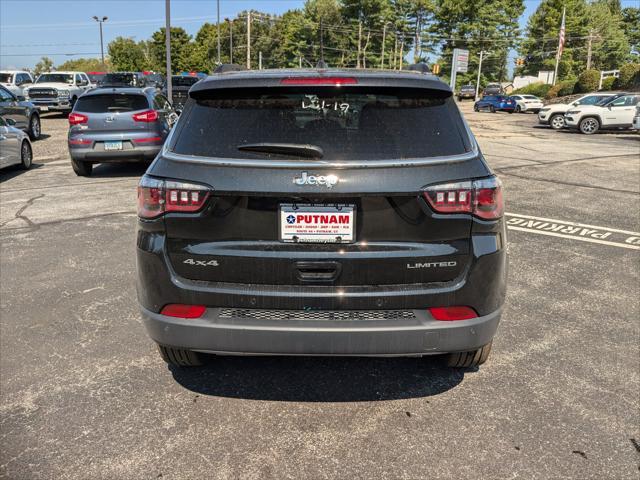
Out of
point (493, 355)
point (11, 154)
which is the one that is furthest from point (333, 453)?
point (11, 154)

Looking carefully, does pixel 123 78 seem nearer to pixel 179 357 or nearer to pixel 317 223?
pixel 179 357

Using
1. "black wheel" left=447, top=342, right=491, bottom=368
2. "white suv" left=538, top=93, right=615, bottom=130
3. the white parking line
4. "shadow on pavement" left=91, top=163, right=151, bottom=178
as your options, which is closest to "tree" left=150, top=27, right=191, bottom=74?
"white suv" left=538, top=93, right=615, bottom=130

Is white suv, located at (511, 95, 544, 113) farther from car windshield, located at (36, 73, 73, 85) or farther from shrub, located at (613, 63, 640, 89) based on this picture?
car windshield, located at (36, 73, 73, 85)

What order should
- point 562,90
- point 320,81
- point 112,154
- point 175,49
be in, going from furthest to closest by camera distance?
1. point 175,49
2. point 562,90
3. point 112,154
4. point 320,81

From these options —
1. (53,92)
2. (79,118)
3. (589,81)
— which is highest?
(589,81)

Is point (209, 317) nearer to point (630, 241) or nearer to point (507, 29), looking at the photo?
point (630, 241)

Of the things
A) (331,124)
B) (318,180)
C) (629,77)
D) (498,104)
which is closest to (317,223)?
(318,180)

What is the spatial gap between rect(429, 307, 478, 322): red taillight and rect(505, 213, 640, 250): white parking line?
15.1 ft

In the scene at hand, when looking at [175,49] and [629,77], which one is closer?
[629,77]

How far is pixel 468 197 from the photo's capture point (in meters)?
2.63

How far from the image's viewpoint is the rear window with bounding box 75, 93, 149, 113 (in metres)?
10.6

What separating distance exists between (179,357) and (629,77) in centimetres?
5310

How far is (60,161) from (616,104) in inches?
886

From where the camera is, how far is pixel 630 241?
661 centimetres
